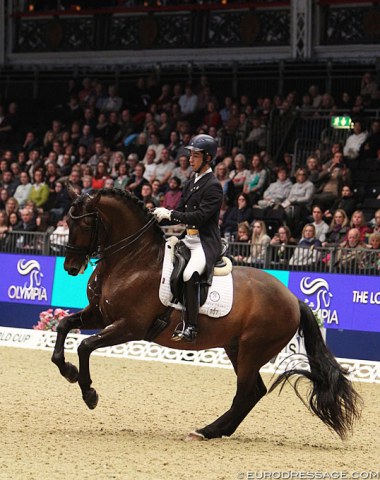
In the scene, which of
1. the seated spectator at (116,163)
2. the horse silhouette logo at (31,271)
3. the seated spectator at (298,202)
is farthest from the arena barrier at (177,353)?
the seated spectator at (116,163)

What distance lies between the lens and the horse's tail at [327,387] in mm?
8859

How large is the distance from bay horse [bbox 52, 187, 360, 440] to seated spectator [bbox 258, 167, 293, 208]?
871 centimetres

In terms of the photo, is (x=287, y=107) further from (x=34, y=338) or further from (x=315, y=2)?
A: (x=34, y=338)

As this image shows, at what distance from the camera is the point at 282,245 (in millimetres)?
15102

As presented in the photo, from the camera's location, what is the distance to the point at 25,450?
7.91 metres

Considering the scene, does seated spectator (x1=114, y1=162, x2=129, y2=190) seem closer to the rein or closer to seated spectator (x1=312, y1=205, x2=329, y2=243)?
Result: seated spectator (x1=312, y1=205, x2=329, y2=243)

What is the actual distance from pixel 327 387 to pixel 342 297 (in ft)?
17.2

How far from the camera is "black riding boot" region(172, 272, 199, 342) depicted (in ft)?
29.1

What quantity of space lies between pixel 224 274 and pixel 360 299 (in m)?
5.19

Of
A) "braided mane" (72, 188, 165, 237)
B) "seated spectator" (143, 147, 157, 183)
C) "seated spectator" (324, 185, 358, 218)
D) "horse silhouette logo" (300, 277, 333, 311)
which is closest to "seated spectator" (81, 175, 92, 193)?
"seated spectator" (143, 147, 157, 183)

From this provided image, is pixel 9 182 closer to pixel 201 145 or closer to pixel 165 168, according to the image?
pixel 165 168

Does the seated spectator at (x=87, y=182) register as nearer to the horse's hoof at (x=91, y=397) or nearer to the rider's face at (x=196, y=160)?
the rider's face at (x=196, y=160)

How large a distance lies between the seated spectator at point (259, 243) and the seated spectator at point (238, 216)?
1.10 metres

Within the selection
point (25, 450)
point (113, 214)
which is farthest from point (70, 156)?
point (25, 450)
